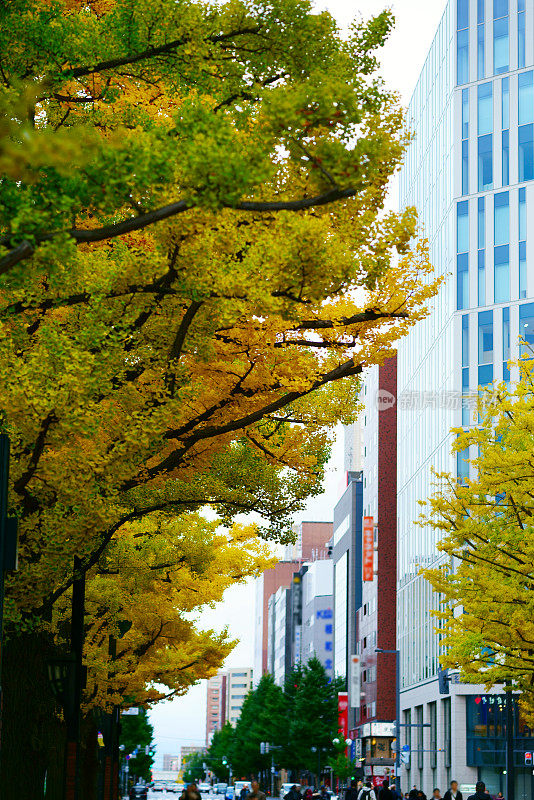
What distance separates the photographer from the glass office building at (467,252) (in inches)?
2136

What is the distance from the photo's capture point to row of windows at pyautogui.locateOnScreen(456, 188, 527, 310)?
179ft

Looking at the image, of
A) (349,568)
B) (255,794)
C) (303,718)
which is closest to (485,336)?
(303,718)

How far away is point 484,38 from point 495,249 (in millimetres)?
11089

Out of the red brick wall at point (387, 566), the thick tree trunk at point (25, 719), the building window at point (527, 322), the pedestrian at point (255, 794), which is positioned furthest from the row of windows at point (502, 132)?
the thick tree trunk at point (25, 719)

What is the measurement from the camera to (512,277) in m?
54.6

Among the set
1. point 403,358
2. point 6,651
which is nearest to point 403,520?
point 403,358

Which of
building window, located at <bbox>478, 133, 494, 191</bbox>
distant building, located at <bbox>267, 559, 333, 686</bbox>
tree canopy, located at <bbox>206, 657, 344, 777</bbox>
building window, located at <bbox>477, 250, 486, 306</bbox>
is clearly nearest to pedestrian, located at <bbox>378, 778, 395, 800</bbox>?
building window, located at <bbox>477, 250, 486, 306</bbox>

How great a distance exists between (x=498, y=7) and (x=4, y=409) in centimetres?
5370

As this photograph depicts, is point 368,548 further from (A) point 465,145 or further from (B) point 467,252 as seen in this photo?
(A) point 465,145

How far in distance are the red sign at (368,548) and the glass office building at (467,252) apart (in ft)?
62.6

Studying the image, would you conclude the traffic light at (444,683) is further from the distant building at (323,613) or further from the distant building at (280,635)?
the distant building at (280,635)

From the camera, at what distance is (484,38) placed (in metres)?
58.5

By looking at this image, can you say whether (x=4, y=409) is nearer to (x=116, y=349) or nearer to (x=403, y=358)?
(x=116, y=349)

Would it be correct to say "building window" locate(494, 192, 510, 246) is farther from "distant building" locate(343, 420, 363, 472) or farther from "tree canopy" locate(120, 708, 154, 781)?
"distant building" locate(343, 420, 363, 472)
